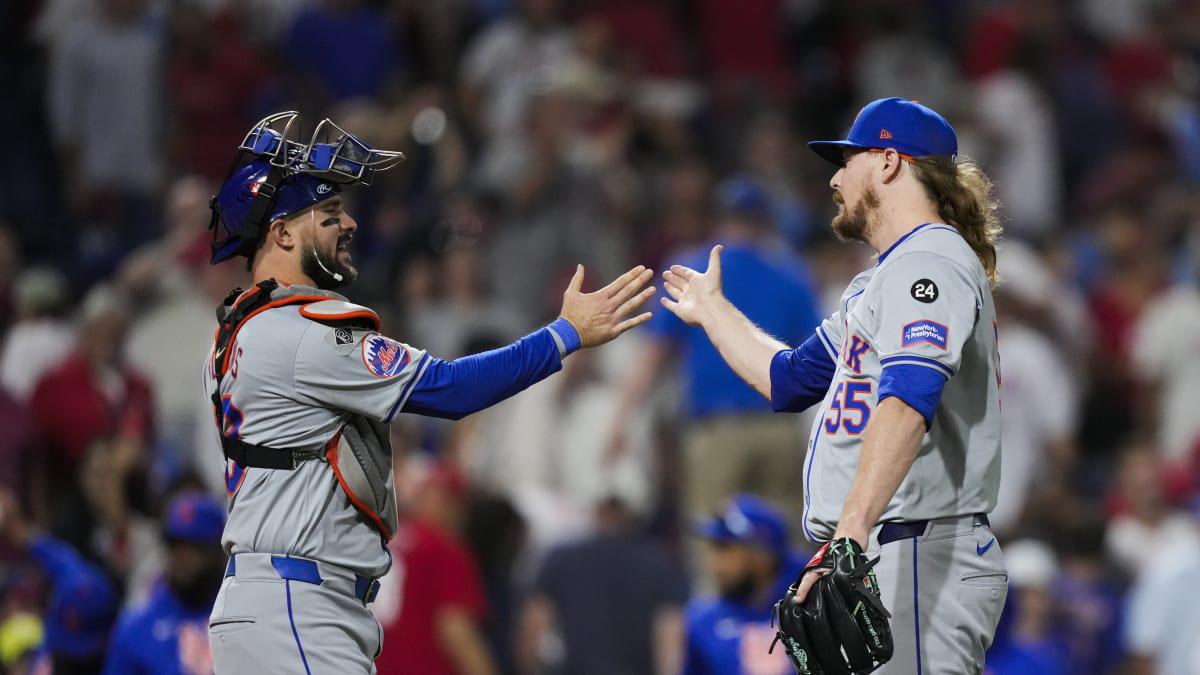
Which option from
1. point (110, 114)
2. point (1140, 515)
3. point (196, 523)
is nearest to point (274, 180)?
point (196, 523)

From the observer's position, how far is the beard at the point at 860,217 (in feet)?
16.3

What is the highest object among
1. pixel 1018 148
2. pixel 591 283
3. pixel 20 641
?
pixel 1018 148

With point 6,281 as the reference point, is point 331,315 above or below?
below

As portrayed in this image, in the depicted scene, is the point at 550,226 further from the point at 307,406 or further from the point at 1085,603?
the point at 307,406

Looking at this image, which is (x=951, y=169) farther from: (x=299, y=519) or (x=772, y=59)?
(x=772, y=59)

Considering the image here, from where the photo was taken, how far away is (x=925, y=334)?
4543mm

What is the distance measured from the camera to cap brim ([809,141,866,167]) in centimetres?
495

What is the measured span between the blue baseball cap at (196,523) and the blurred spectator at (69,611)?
455 millimetres

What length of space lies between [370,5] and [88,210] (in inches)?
106

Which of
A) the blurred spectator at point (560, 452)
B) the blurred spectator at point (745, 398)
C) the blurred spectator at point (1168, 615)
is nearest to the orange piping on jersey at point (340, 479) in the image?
the blurred spectator at point (745, 398)

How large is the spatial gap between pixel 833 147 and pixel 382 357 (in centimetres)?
134

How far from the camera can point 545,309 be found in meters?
11.6

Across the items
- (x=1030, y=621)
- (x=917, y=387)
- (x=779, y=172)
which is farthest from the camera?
(x=779, y=172)

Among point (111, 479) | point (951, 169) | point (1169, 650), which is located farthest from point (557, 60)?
point (951, 169)
